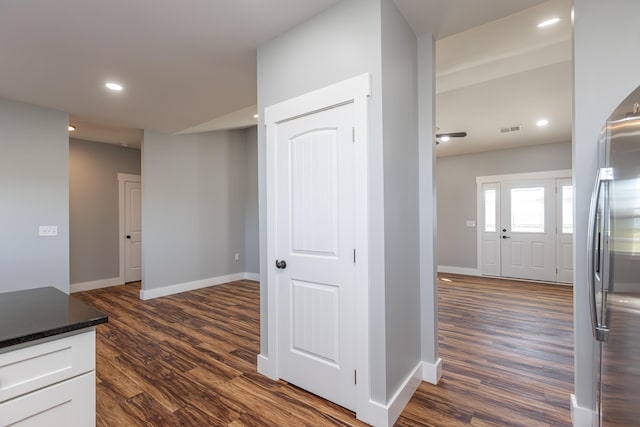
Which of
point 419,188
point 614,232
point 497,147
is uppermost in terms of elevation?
point 497,147

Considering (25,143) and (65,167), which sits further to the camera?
(65,167)

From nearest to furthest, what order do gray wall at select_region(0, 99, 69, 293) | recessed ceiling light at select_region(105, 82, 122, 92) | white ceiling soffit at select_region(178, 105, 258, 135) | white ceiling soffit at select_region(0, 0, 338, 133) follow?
white ceiling soffit at select_region(0, 0, 338, 133) < recessed ceiling light at select_region(105, 82, 122, 92) < gray wall at select_region(0, 99, 69, 293) < white ceiling soffit at select_region(178, 105, 258, 135)

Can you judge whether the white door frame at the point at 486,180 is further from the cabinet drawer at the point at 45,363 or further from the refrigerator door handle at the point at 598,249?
the cabinet drawer at the point at 45,363

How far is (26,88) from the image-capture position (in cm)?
327

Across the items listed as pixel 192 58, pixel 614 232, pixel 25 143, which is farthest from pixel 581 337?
pixel 25 143

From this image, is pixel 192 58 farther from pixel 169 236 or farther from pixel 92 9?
pixel 169 236

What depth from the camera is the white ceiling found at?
209cm

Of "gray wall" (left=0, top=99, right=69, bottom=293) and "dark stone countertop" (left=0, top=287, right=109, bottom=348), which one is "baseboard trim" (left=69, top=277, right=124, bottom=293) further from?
"dark stone countertop" (left=0, top=287, right=109, bottom=348)

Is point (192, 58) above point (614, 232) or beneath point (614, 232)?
above

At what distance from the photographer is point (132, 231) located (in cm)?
620

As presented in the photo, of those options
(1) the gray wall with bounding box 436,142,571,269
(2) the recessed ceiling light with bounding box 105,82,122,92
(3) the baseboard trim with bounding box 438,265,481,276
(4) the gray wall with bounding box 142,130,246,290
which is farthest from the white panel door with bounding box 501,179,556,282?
(2) the recessed ceiling light with bounding box 105,82,122,92

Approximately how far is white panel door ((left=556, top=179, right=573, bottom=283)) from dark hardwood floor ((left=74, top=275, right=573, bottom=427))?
6.04ft

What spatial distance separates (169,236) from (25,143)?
2251 mm

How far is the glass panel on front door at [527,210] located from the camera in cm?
611
